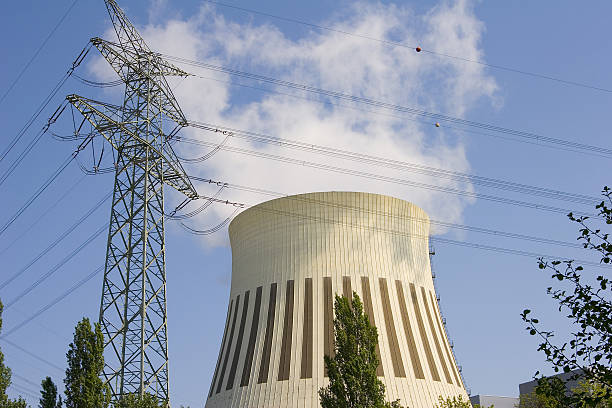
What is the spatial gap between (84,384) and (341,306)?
7812mm

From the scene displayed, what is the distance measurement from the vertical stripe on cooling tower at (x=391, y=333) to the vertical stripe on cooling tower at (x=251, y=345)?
18.6ft

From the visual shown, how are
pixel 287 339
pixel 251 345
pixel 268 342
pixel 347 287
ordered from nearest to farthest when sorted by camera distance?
pixel 287 339
pixel 268 342
pixel 251 345
pixel 347 287

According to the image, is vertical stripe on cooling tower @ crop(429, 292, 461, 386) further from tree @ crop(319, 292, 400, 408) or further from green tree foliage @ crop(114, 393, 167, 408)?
green tree foliage @ crop(114, 393, 167, 408)

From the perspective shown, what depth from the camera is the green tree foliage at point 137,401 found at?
1861 cm

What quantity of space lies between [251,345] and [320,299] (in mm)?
3671

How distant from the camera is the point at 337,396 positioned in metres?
18.3

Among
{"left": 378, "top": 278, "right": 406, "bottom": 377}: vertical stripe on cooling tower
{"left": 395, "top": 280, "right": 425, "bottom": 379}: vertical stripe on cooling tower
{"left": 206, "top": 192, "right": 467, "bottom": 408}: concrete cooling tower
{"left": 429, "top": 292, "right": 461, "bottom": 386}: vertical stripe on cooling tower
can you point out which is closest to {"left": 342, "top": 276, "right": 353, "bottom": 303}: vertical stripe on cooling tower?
{"left": 206, "top": 192, "right": 467, "bottom": 408}: concrete cooling tower

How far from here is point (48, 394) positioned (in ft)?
63.3

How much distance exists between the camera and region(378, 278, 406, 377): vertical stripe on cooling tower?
27.2 metres

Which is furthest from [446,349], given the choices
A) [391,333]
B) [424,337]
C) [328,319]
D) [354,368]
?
[354,368]

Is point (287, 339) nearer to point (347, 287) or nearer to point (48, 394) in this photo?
point (347, 287)

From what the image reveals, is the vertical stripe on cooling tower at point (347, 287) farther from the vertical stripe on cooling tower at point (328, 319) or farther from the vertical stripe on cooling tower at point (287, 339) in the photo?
the vertical stripe on cooling tower at point (287, 339)

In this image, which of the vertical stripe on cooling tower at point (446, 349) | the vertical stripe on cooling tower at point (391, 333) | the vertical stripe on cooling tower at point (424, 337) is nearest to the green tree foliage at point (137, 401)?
the vertical stripe on cooling tower at point (391, 333)

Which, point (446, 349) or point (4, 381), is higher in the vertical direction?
point (446, 349)
